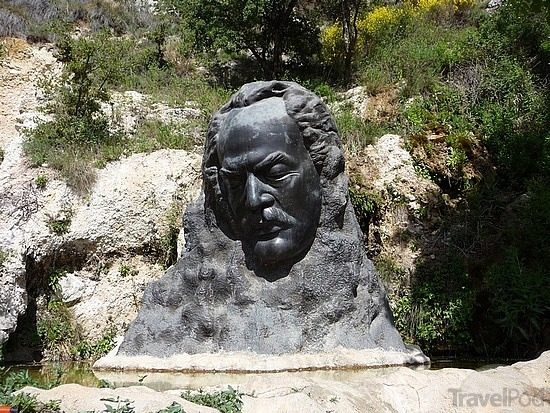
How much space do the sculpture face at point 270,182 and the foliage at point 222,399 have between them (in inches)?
71.7

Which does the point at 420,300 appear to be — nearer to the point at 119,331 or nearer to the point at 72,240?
the point at 119,331

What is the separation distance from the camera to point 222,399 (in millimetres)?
2604

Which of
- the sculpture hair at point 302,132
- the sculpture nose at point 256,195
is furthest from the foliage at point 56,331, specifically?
the sculpture nose at point 256,195

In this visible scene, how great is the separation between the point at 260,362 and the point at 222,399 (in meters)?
1.43

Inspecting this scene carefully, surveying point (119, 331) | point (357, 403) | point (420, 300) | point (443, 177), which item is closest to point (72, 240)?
point (119, 331)

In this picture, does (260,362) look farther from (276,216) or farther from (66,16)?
(66,16)

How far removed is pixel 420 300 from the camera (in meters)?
7.16

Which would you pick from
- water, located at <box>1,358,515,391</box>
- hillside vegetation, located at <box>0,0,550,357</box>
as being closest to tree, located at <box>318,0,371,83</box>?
hillside vegetation, located at <box>0,0,550,357</box>

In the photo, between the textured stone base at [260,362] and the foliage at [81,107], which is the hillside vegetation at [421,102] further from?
the textured stone base at [260,362]

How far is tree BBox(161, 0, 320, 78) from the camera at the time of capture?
13055mm

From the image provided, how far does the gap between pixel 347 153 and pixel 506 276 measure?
285 cm

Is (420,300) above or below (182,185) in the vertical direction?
below

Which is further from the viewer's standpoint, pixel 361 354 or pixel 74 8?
pixel 74 8

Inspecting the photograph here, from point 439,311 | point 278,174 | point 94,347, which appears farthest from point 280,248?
point 94,347
